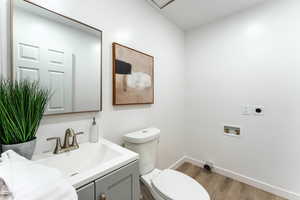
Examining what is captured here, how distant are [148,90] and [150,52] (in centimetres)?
49

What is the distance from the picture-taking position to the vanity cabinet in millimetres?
651

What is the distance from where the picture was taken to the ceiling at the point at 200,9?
5.23ft

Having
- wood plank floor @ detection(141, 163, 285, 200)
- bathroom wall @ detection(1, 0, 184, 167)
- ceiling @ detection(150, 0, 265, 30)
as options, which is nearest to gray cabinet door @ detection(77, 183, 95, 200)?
bathroom wall @ detection(1, 0, 184, 167)

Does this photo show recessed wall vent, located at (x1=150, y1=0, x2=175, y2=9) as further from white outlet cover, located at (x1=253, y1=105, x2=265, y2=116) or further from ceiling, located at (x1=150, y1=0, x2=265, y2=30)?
white outlet cover, located at (x1=253, y1=105, x2=265, y2=116)

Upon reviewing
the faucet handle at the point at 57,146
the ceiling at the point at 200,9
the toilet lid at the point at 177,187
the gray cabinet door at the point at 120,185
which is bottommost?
the toilet lid at the point at 177,187

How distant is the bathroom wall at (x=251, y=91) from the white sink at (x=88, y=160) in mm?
1597

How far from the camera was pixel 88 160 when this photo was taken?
965 millimetres

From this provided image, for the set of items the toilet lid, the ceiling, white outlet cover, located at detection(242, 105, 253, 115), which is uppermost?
the ceiling

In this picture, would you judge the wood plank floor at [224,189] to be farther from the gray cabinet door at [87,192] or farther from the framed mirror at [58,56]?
the framed mirror at [58,56]

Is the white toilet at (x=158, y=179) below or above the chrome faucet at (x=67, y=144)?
below

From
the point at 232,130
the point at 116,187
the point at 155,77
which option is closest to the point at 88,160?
the point at 116,187

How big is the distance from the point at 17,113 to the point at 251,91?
7.38 ft

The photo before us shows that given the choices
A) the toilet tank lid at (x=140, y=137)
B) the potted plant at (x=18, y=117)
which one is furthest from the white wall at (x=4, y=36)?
the toilet tank lid at (x=140, y=137)

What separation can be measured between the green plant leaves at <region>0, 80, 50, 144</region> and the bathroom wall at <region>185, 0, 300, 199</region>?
204cm
